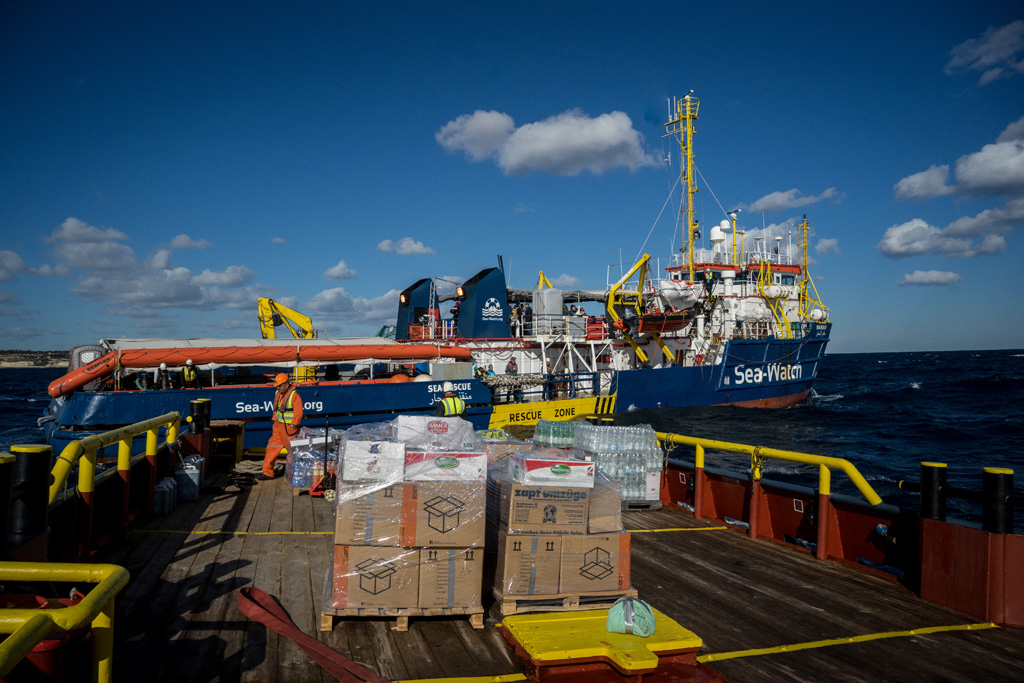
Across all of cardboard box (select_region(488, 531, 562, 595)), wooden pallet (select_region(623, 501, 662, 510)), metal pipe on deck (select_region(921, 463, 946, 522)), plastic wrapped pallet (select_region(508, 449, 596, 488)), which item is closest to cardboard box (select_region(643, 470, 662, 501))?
wooden pallet (select_region(623, 501, 662, 510))

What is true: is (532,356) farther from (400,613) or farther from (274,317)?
(400,613)

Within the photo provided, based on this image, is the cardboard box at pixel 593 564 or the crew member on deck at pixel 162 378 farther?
the crew member on deck at pixel 162 378

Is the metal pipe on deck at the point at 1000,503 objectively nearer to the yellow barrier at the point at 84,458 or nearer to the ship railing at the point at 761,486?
the ship railing at the point at 761,486

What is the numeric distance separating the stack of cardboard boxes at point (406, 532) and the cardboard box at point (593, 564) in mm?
668

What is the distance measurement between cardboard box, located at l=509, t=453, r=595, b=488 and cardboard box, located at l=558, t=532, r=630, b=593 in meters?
0.42

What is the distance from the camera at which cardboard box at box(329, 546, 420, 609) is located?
14.4ft

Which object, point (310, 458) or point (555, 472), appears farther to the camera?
point (310, 458)

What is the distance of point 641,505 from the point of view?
823 centimetres

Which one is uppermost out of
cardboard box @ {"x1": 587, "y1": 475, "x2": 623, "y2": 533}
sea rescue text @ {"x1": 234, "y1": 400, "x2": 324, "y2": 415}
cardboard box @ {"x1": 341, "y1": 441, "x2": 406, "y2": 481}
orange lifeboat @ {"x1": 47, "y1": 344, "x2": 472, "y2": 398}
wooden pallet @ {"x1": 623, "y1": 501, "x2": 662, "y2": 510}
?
orange lifeboat @ {"x1": 47, "y1": 344, "x2": 472, "y2": 398}

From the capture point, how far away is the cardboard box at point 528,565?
4.59m

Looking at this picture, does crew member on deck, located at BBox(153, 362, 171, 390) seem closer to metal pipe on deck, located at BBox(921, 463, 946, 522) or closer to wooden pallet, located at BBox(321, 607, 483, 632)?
wooden pallet, located at BBox(321, 607, 483, 632)

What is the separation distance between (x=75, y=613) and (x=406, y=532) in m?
2.43

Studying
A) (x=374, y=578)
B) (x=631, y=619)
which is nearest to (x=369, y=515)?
(x=374, y=578)

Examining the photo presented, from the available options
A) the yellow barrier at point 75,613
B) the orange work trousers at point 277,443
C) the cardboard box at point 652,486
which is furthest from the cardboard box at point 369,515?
the orange work trousers at point 277,443
